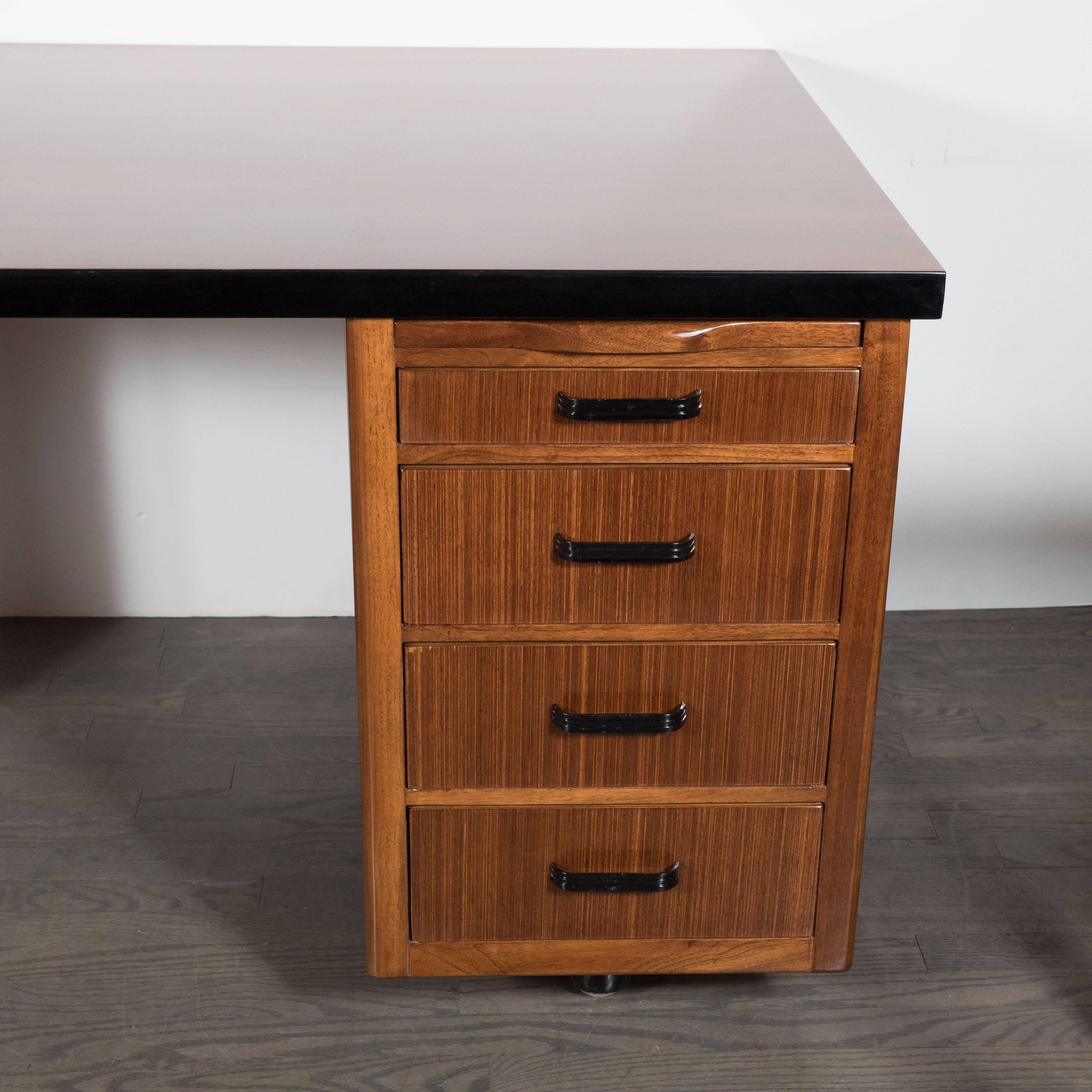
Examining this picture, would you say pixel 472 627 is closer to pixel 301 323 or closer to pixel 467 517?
pixel 467 517

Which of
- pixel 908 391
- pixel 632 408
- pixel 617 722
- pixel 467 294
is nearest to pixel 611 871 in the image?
pixel 617 722

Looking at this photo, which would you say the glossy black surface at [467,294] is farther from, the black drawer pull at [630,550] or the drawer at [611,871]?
the drawer at [611,871]

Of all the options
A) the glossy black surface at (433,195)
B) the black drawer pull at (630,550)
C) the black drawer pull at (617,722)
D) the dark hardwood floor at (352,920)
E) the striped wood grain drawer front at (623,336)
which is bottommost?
the dark hardwood floor at (352,920)

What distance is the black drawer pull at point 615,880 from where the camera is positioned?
1.24 m

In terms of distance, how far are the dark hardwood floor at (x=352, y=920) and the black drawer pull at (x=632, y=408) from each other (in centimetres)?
70

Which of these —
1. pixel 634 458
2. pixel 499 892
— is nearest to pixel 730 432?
pixel 634 458

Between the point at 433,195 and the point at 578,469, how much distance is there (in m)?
0.29

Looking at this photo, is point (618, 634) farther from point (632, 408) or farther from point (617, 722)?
point (632, 408)

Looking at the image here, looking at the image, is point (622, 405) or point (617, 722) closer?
point (622, 405)

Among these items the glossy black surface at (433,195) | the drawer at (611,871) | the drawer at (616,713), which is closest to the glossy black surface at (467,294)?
the glossy black surface at (433,195)

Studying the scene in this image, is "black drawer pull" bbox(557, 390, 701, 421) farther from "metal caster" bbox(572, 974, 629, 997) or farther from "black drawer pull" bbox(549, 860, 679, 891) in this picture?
"metal caster" bbox(572, 974, 629, 997)

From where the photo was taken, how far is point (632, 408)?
1051mm

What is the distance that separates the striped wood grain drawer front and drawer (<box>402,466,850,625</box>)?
0.11 meters

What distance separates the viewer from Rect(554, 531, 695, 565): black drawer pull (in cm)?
110
